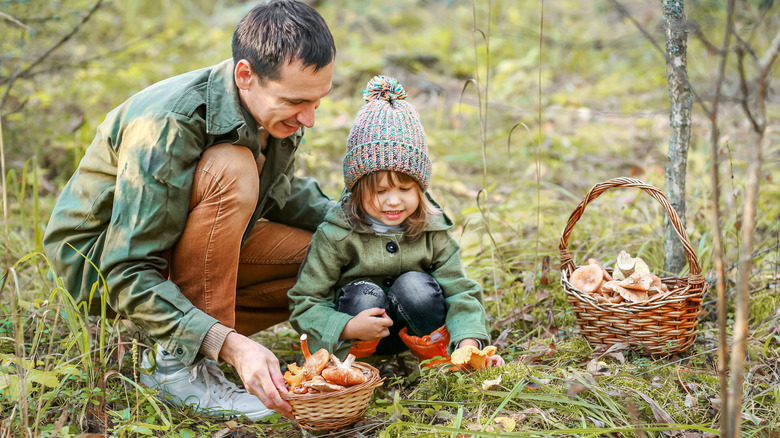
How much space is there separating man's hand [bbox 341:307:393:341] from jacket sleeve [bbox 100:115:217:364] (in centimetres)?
48

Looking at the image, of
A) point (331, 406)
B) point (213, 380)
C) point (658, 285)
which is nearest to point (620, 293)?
point (658, 285)

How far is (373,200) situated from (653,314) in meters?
1.03

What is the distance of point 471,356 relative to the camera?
78.6 inches

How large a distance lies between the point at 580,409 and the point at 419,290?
27.1 inches

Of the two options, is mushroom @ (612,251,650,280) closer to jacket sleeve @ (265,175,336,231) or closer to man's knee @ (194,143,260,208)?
jacket sleeve @ (265,175,336,231)

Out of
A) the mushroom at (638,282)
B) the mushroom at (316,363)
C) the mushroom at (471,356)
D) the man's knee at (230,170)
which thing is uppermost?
the man's knee at (230,170)

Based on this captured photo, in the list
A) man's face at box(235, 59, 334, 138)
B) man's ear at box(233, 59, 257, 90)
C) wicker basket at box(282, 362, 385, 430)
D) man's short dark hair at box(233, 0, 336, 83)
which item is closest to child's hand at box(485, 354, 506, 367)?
wicker basket at box(282, 362, 385, 430)

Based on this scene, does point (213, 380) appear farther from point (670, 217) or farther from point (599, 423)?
point (670, 217)

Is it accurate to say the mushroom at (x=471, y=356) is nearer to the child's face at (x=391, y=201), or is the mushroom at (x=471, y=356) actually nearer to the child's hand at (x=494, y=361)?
the child's hand at (x=494, y=361)

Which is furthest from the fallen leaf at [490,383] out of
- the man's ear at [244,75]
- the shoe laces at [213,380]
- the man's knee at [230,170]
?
the man's ear at [244,75]

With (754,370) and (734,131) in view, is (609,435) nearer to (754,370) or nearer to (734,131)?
(754,370)

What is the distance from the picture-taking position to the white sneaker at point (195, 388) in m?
2.10

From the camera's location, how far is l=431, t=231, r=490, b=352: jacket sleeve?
2.18 m

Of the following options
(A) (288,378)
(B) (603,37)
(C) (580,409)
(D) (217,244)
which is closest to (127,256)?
(D) (217,244)
